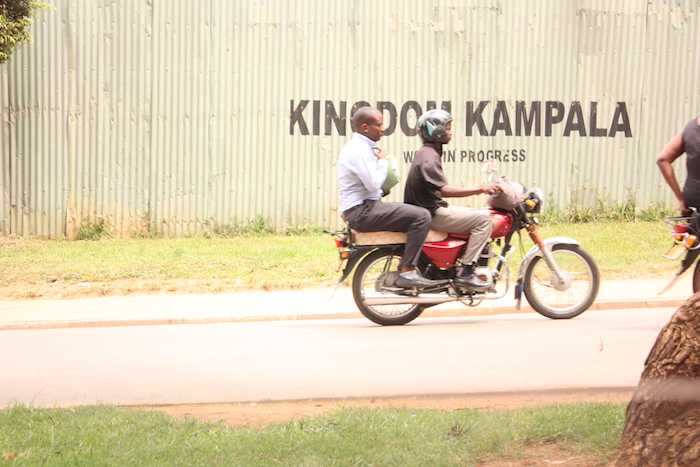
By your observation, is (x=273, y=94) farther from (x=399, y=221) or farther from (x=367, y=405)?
(x=367, y=405)

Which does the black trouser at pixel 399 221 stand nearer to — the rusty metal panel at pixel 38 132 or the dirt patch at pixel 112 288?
the dirt patch at pixel 112 288

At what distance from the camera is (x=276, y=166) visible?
18062 mm

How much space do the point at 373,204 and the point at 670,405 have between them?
5.82m

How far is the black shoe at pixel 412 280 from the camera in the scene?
10898 mm

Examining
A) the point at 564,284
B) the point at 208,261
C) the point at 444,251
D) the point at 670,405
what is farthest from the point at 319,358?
the point at 208,261

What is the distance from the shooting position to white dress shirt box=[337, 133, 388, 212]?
10.9 metres

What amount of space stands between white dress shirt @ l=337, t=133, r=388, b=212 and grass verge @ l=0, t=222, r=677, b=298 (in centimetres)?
283

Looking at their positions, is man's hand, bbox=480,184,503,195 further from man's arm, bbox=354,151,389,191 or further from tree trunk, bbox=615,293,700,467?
tree trunk, bbox=615,293,700,467

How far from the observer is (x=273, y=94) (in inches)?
707

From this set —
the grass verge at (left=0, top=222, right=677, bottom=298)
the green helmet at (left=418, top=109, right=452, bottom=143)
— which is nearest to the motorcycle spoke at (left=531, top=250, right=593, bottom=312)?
the green helmet at (left=418, top=109, right=452, bottom=143)

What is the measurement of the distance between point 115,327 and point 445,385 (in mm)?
4356

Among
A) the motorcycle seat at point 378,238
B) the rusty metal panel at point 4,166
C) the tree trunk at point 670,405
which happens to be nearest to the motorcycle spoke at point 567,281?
the motorcycle seat at point 378,238

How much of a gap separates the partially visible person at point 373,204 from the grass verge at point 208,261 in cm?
284

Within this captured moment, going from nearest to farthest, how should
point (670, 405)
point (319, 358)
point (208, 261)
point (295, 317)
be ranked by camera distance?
point (670, 405) → point (319, 358) → point (295, 317) → point (208, 261)
